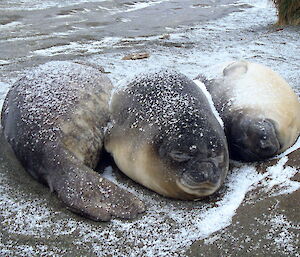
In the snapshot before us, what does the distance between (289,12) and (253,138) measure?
226 inches

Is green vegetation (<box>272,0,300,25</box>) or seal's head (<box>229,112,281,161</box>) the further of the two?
green vegetation (<box>272,0,300,25</box>)

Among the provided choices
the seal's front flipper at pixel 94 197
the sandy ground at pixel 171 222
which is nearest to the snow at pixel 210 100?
the sandy ground at pixel 171 222

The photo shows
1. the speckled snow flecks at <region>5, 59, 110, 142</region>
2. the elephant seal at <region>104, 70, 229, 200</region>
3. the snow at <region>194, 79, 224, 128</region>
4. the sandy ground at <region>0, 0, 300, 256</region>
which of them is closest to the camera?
the sandy ground at <region>0, 0, 300, 256</region>

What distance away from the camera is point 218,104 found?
3021 millimetres

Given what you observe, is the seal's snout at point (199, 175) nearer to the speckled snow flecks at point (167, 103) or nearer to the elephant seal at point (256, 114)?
the speckled snow flecks at point (167, 103)

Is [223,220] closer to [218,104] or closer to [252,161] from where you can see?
[252,161]

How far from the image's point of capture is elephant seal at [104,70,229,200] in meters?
2.46

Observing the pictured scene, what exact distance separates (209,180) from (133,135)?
0.53 m

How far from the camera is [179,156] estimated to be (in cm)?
247

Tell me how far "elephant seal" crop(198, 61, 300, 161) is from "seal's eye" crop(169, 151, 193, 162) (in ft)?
1.69

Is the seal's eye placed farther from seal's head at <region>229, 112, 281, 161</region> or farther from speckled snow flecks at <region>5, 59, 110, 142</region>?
speckled snow flecks at <region>5, 59, 110, 142</region>

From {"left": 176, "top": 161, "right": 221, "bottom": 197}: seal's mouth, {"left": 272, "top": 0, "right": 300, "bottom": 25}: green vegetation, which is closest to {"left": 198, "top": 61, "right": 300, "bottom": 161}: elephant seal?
{"left": 176, "top": 161, "right": 221, "bottom": 197}: seal's mouth

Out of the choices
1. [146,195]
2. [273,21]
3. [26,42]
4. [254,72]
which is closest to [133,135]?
[146,195]

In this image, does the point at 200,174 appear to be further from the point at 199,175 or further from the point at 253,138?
the point at 253,138
